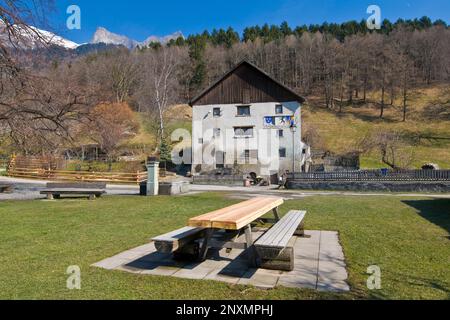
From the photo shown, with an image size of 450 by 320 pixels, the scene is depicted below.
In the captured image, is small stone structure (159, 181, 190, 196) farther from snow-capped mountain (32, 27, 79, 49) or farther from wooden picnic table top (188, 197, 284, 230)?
wooden picnic table top (188, 197, 284, 230)

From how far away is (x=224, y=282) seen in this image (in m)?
4.86

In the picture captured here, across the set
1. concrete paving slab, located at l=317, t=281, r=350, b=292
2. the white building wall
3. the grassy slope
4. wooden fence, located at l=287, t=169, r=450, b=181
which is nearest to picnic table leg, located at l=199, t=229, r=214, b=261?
concrete paving slab, located at l=317, t=281, r=350, b=292

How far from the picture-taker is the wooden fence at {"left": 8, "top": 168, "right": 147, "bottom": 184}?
31.8 meters

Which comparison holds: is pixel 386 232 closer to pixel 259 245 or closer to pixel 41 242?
pixel 259 245

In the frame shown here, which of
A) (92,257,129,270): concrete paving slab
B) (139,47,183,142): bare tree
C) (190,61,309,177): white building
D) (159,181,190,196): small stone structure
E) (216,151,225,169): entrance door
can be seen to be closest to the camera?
(92,257,129,270): concrete paving slab

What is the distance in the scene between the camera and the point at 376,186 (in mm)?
24172

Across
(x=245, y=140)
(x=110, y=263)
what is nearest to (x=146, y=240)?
(x=110, y=263)

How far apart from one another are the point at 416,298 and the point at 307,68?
84.0m

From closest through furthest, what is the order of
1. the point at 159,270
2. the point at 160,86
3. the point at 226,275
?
the point at 226,275, the point at 159,270, the point at 160,86

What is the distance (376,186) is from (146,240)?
67.5ft

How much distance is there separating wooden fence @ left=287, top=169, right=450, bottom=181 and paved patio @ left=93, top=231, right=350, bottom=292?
19.8 m

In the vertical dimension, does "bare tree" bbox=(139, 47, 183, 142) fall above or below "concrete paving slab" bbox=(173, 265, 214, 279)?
above

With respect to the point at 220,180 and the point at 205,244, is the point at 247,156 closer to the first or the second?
the point at 220,180
